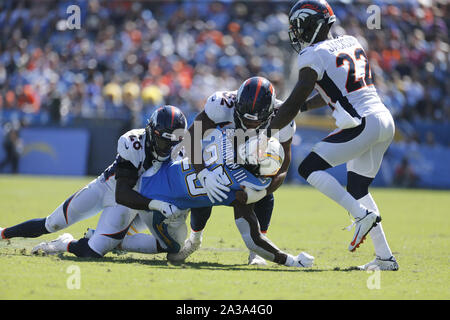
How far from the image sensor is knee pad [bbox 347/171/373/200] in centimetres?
538

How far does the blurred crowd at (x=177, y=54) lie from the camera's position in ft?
55.6

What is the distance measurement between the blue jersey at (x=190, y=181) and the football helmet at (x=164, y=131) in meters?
0.17

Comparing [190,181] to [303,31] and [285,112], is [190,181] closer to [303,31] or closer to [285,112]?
[285,112]

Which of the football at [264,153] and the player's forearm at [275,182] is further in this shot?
the player's forearm at [275,182]

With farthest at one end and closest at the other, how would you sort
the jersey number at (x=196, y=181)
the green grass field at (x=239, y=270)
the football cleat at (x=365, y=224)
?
the jersey number at (x=196, y=181) < the football cleat at (x=365, y=224) < the green grass field at (x=239, y=270)

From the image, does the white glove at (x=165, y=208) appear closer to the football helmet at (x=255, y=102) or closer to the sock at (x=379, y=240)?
the football helmet at (x=255, y=102)

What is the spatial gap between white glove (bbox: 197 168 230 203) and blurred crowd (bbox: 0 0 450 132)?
35.8 feet

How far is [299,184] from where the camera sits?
17.2m

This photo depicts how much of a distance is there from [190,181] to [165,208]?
1.14 feet

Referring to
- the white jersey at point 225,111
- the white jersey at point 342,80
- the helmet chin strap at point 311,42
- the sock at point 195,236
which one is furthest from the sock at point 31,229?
the helmet chin strap at point 311,42

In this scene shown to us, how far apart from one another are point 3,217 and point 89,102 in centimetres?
933

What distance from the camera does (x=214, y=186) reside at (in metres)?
5.11

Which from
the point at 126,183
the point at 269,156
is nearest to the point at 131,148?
the point at 126,183

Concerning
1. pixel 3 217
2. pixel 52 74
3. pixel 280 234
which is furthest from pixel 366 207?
pixel 52 74
